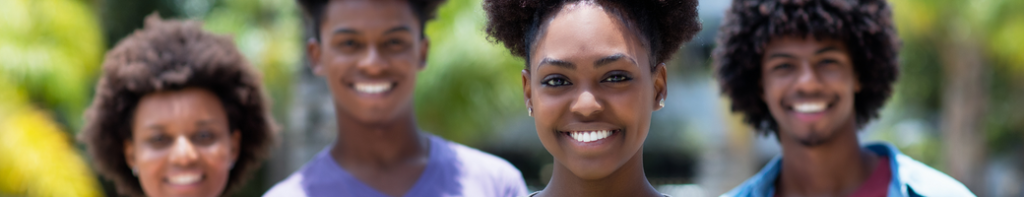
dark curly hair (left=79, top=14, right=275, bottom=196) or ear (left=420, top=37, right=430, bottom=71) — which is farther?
ear (left=420, top=37, right=430, bottom=71)

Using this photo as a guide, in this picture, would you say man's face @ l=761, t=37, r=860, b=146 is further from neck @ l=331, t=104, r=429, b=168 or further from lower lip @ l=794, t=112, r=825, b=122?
neck @ l=331, t=104, r=429, b=168

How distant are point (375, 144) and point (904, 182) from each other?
102 inches

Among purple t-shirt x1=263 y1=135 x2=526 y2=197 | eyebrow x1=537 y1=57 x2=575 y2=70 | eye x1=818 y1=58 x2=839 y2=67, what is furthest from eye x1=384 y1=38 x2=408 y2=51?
eye x1=818 y1=58 x2=839 y2=67

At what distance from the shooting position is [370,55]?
3930 millimetres

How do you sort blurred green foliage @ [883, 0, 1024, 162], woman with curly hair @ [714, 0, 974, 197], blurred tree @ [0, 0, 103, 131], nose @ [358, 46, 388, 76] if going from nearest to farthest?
1. woman with curly hair @ [714, 0, 974, 197]
2. nose @ [358, 46, 388, 76]
3. blurred tree @ [0, 0, 103, 131]
4. blurred green foliage @ [883, 0, 1024, 162]

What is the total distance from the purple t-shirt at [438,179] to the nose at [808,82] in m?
1.48

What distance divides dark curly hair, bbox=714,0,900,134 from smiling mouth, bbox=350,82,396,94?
5.98 feet

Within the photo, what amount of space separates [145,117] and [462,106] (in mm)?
6089

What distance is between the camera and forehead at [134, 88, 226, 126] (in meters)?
3.79

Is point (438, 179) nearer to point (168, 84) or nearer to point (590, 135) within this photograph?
point (168, 84)

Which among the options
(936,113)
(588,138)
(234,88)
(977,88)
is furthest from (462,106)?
(936,113)

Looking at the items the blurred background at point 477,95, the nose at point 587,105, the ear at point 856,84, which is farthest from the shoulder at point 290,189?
the ear at point 856,84

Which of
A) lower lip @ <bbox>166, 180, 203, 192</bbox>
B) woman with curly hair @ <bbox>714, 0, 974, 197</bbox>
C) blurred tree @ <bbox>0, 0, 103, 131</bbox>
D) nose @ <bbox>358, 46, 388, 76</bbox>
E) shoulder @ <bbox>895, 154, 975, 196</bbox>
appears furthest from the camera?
blurred tree @ <bbox>0, 0, 103, 131</bbox>

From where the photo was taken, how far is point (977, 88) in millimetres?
12938
